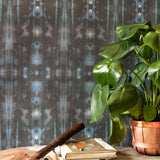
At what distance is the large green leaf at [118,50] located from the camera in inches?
44.6

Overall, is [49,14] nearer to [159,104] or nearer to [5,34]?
[5,34]

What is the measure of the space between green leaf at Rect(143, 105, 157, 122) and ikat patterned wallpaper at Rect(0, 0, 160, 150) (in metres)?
0.38

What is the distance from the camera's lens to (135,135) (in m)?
1.20

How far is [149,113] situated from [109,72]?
268 mm

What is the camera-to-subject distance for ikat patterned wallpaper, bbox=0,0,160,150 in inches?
53.6

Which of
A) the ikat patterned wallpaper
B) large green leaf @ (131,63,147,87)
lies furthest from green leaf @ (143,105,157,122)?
the ikat patterned wallpaper

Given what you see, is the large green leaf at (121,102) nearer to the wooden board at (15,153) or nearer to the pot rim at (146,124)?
the pot rim at (146,124)

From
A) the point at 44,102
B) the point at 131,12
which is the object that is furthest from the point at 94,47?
the point at 44,102

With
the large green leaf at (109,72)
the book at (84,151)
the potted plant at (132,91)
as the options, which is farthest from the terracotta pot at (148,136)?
the large green leaf at (109,72)

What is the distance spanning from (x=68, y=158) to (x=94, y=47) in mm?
690

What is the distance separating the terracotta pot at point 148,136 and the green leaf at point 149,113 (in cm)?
5

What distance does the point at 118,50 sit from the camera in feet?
3.78

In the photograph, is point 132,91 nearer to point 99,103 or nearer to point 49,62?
point 99,103

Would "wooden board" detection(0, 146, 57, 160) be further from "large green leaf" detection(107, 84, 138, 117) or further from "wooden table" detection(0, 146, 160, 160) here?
"large green leaf" detection(107, 84, 138, 117)
